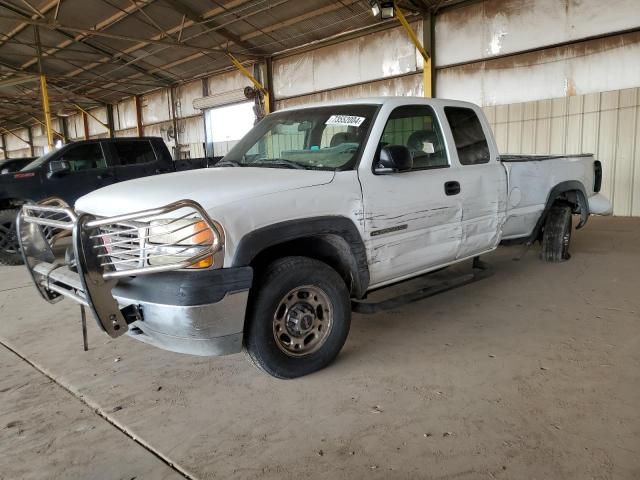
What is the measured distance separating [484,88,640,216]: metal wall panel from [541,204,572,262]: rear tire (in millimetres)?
4680

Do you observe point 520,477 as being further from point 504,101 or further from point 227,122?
point 227,122

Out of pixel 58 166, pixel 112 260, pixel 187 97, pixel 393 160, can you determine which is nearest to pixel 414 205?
pixel 393 160

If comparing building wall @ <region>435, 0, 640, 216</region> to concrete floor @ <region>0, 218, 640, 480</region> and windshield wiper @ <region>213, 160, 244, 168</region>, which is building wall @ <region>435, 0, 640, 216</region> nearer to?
concrete floor @ <region>0, 218, 640, 480</region>

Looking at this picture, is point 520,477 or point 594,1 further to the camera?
point 594,1

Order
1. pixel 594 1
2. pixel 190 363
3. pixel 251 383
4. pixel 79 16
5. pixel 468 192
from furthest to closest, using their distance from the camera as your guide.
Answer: pixel 79 16 → pixel 594 1 → pixel 468 192 → pixel 190 363 → pixel 251 383

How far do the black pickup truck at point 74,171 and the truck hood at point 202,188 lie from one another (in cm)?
466

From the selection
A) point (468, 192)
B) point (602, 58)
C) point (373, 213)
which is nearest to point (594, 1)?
point (602, 58)

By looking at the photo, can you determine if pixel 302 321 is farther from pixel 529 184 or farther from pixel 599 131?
pixel 599 131

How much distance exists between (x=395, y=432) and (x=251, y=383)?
40.4 inches

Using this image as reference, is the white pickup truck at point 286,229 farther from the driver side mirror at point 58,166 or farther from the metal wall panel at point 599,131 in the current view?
the metal wall panel at point 599,131

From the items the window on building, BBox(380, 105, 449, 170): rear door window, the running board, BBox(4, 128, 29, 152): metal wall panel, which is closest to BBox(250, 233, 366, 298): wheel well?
the running board

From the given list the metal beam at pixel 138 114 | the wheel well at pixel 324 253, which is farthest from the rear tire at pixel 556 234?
the metal beam at pixel 138 114

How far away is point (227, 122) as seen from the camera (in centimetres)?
1861

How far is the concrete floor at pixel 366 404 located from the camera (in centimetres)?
224
